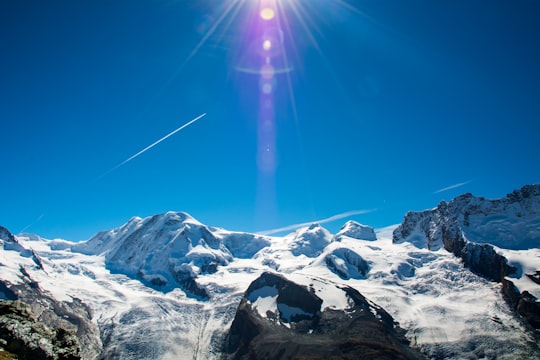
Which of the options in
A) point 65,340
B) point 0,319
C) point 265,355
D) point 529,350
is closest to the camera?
point 0,319

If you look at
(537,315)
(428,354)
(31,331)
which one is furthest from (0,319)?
(537,315)

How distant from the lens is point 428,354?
190375 mm

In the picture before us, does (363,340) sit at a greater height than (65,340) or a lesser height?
greater

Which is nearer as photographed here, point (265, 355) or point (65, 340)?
point (65, 340)

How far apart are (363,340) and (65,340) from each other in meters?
176

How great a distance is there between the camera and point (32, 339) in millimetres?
32125

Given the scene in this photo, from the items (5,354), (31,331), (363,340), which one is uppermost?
(363,340)

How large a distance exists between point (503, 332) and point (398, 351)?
2472 inches

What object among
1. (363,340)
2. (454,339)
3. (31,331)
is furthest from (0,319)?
(454,339)

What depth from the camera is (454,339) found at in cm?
19800

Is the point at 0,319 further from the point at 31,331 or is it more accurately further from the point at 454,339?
the point at 454,339

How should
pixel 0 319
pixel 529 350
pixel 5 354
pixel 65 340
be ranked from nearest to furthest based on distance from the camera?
1. pixel 5 354
2. pixel 0 319
3. pixel 65 340
4. pixel 529 350

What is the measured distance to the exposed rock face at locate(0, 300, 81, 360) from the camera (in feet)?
102

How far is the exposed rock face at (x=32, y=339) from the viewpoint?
3109 cm
